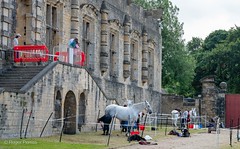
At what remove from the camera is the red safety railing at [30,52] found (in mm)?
26422

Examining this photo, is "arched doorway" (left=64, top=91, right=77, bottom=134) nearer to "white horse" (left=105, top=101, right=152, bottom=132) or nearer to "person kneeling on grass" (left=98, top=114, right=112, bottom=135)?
"person kneeling on grass" (left=98, top=114, right=112, bottom=135)

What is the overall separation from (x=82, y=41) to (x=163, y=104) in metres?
18.5

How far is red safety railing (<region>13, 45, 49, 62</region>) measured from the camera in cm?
2642

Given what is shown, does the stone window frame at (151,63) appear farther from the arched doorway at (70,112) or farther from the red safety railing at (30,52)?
the red safety railing at (30,52)

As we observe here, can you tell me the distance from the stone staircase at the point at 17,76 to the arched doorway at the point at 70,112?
109 inches

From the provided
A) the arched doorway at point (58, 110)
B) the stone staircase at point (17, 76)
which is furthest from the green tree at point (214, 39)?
the stone staircase at point (17, 76)

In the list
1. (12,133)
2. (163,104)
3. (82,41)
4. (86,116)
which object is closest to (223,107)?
(163,104)

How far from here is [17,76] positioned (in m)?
25.4

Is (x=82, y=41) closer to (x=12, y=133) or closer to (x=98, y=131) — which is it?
(x=98, y=131)

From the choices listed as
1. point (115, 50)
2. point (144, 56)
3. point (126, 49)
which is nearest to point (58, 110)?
point (115, 50)

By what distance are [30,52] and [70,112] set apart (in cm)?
364

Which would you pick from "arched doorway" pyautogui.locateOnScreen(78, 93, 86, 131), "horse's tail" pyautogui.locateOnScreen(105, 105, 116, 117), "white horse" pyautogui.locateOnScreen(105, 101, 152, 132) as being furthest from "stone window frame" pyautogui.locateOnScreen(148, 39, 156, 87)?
"arched doorway" pyautogui.locateOnScreen(78, 93, 86, 131)

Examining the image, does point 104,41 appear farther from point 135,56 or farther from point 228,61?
point 228,61

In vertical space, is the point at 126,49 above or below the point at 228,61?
below
